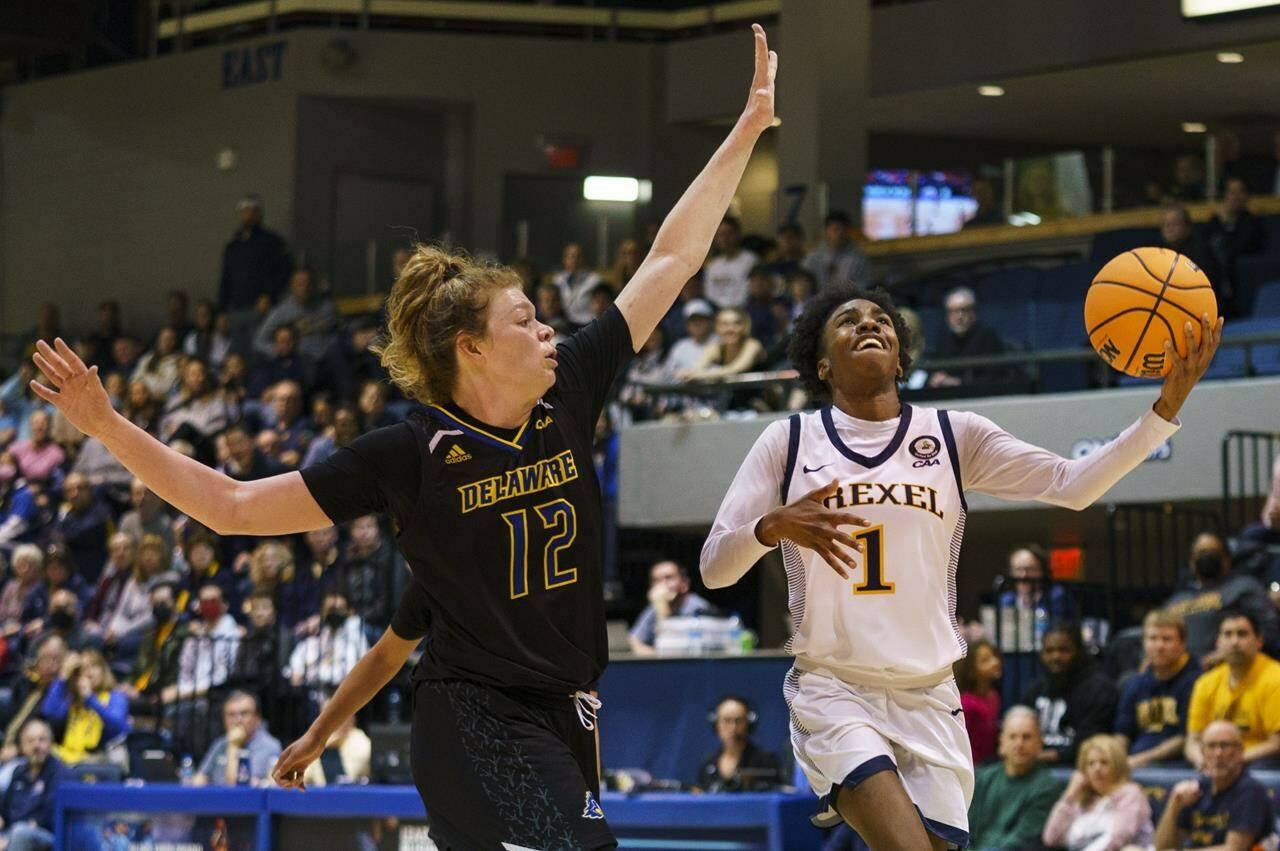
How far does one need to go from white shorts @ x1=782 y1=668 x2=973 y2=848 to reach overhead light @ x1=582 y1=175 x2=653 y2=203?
55.6ft

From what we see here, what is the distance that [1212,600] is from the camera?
10.0 metres

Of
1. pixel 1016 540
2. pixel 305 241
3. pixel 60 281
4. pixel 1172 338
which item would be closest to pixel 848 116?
pixel 1016 540

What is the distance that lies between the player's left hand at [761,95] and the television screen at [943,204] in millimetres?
12715

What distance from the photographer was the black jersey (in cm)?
410

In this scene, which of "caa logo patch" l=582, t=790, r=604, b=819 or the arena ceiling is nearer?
"caa logo patch" l=582, t=790, r=604, b=819

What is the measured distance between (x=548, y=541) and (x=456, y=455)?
27 cm

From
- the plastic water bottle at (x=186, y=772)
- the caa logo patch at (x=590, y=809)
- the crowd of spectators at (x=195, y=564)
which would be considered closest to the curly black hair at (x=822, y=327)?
the caa logo patch at (x=590, y=809)

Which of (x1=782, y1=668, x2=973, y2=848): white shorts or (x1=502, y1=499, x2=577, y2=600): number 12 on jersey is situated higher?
(x1=502, y1=499, x2=577, y2=600): number 12 on jersey

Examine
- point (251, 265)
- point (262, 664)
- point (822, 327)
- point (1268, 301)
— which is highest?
point (251, 265)

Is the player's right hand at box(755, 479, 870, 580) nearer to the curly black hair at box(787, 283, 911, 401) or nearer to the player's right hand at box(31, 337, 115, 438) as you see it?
the curly black hair at box(787, 283, 911, 401)

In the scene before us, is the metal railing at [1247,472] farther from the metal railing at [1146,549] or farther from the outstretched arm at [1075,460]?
the outstretched arm at [1075,460]

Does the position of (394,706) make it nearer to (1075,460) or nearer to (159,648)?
(159,648)

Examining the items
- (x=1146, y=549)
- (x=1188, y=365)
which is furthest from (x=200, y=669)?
(x=1188, y=365)

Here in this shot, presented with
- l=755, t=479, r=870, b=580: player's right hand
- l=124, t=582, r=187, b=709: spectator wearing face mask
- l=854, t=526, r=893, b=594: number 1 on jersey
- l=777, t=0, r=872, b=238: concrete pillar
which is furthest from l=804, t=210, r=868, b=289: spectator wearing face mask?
l=755, t=479, r=870, b=580: player's right hand
